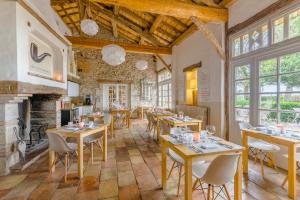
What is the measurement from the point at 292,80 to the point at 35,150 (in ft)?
17.1

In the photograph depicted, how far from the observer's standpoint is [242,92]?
380 cm

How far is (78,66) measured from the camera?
30.7 feet

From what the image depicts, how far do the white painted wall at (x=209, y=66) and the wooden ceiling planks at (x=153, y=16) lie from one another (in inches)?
14.6

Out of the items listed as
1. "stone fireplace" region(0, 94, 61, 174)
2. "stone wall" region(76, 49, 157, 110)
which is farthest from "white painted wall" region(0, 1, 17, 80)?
"stone wall" region(76, 49, 157, 110)

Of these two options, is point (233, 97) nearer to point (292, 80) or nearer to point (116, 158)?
point (292, 80)

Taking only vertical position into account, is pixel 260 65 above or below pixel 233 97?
above

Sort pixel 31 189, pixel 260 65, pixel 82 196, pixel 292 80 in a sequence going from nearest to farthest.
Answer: pixel 82 196
pixel 31 189
pixel 292 80
pixel 260 65

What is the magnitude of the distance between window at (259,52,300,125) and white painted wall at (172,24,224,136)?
1.08 meters

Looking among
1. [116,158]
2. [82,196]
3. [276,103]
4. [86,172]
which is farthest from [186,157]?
[276,103]

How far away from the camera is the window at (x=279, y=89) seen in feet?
9.05

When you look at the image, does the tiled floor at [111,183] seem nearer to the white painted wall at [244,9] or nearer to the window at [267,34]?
the window at [267,34]

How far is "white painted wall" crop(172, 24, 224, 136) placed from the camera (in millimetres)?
4404

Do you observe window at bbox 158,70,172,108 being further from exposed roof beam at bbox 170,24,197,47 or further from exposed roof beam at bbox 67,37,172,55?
exposed roof beam at bbox 170,24,197,47

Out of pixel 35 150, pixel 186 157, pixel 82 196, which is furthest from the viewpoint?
pixel 35 150
